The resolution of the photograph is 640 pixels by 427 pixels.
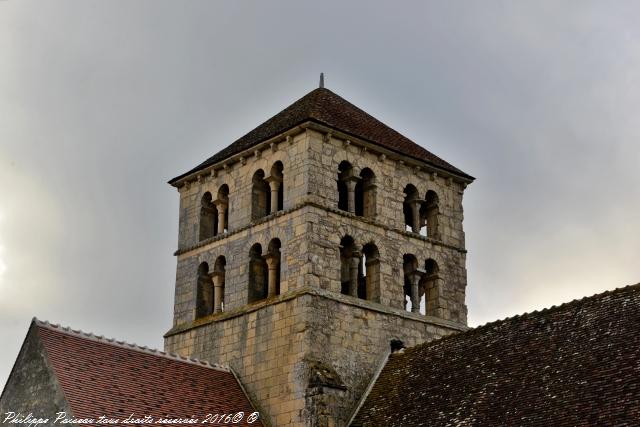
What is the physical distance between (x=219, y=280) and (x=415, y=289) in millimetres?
5252

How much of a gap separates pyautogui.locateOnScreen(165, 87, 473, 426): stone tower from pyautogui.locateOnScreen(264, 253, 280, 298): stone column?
6 cm

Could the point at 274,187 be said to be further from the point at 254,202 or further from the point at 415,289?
the point at 415,289

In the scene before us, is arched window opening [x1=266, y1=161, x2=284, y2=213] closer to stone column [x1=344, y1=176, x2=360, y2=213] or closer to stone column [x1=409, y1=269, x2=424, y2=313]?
stone column [x1=344, y1=176, x2=360, y2=213]

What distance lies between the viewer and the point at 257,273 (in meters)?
26.6

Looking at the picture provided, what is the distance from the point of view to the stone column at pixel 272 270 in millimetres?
25891

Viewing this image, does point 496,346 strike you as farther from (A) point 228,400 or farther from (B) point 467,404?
(A) point 228,400

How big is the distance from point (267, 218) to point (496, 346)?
7178 millimetres

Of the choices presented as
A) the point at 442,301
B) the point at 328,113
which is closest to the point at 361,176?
the point at 328,113

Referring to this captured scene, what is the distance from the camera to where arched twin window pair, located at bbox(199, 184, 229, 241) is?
28328mm

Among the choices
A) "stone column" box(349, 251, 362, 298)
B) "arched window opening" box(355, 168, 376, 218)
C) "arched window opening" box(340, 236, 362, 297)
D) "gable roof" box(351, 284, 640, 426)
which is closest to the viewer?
"gable roof" box(351, 284, 640, 426)

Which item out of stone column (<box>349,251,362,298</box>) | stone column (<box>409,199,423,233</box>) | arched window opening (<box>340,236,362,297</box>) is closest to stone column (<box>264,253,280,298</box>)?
arched window opening (<box>340,236,362,297</box>)

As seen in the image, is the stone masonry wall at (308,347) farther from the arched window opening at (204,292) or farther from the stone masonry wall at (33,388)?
the stone masonry wall at (33,388)

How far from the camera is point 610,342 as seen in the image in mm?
19812

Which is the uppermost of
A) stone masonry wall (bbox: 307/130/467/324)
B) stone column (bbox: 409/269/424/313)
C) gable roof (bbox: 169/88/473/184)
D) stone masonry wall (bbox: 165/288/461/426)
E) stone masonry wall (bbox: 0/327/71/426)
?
gable roof (bbox: 169/88/473/184)
